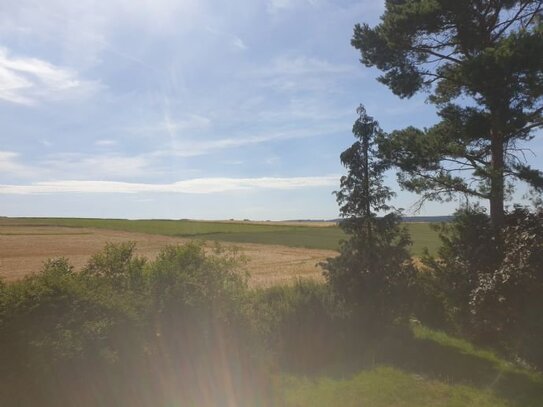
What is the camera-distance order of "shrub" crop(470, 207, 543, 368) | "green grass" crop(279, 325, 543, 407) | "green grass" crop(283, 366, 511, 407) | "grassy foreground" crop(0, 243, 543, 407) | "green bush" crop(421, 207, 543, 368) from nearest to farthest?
"grassy foreground" crop(0, 243, 543, 407), "green grass" crop(283, 366, 511, 407), "green grass" crop(279, 325, 543, 407), "shrub" crop(470, 207, 543, 368), "green bush" crop(421, 207, 543, 368)

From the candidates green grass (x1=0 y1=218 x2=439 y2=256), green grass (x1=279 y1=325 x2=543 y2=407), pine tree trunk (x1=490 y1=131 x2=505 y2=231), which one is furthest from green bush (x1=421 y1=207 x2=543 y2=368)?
green grass (x1=0 y1=218 x2=439 y2=256)

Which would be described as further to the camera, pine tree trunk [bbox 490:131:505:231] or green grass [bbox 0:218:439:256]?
green grass [bbox 0:218:439:256]

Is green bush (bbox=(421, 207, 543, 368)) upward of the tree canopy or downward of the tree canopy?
downward

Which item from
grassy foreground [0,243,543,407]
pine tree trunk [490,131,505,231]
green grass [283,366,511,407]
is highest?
pine tree trunk [490,131,505,231]

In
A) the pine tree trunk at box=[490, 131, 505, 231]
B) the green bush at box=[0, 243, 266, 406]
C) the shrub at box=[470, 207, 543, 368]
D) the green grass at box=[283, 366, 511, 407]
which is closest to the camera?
the green bush at box=[0, 243, 266, 406]

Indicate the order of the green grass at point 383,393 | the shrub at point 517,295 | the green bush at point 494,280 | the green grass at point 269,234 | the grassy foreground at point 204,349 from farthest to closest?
the green grass at point 269,234 → the green bush at point 494,280 → the shrub at point 517,295 → the green grass at point 383,393 → the grassy foreground at point 204,349

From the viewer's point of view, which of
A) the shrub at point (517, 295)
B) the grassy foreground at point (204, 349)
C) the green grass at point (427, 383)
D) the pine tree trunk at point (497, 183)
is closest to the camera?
the grassy foreground at point (204, 349)

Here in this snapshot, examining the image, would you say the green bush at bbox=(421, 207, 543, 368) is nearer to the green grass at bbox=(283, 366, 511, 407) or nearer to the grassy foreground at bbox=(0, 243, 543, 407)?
the grassy foreground at bbox=(0, 243, 543, 407)

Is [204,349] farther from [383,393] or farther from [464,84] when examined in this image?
[464,84]

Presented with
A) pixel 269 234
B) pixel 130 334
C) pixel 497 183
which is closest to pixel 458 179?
pixel 497 183

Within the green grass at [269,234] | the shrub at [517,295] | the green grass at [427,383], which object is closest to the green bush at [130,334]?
the green grass at [427,383]

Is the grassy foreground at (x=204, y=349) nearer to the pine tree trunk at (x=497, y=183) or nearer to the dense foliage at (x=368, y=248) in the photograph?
the dense foliage at (x=368, y=248)

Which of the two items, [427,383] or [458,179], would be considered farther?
[458,179]

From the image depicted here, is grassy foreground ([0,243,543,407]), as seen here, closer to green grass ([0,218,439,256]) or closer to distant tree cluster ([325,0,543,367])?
distant tree cluster ([325,0,543,367])
